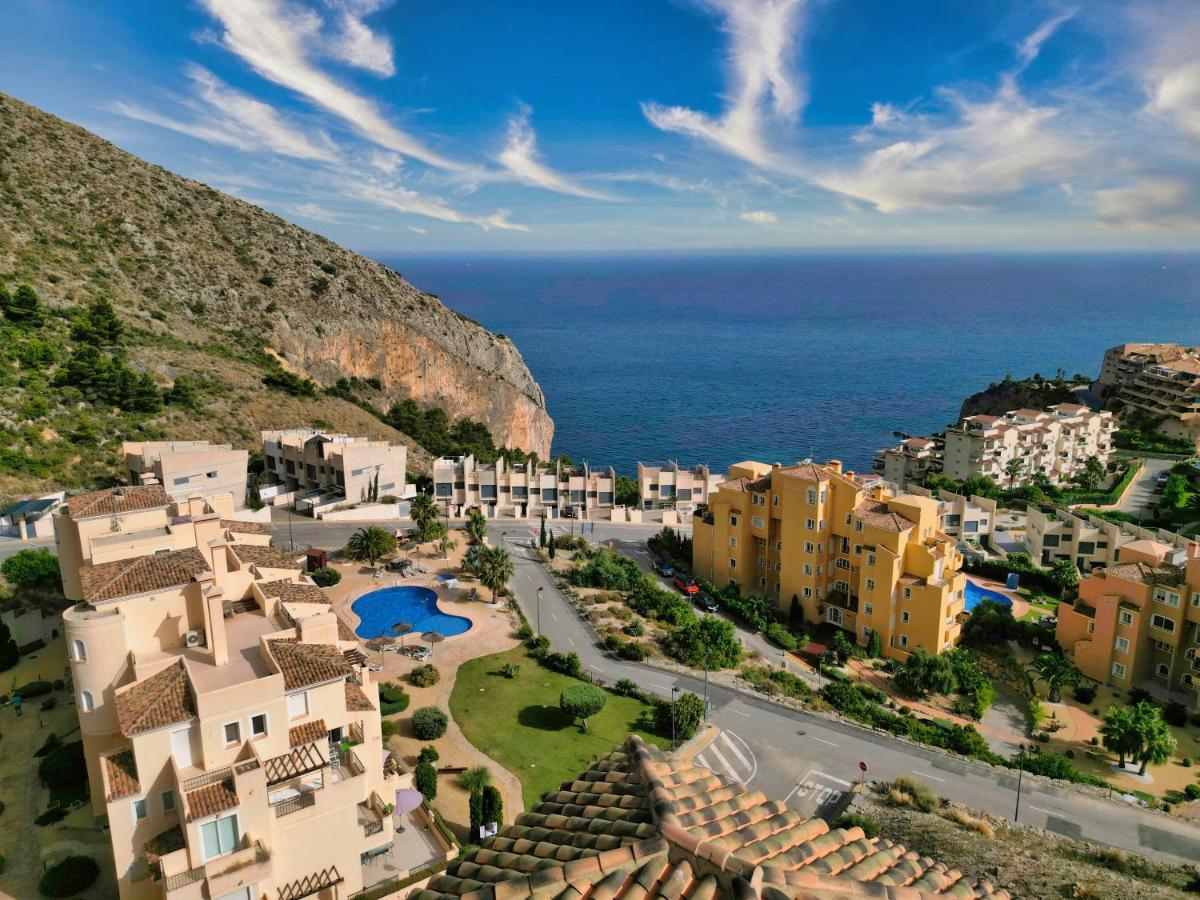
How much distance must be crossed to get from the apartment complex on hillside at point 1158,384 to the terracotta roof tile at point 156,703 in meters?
108

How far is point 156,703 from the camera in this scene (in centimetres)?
2109

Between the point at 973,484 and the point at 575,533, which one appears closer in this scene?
the point at 575,533

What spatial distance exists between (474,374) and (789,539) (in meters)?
70.5

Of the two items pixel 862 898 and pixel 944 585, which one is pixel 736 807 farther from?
pixel 944 585

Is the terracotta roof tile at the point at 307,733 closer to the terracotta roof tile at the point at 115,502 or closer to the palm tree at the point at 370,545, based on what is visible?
the terracotta roof tile at the point at 115,502

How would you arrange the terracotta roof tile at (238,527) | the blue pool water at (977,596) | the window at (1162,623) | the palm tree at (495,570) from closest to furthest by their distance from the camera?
the terracotta roof tile at (238,527), the window at (1162,623), the palm tree at (495,570), the blue pool water at (977,596)

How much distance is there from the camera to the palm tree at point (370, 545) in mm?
52250

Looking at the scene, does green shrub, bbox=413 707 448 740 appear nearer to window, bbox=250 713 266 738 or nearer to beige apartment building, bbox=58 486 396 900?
beige apartment building, bbox=58 486 396 900

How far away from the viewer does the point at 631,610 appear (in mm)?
48219

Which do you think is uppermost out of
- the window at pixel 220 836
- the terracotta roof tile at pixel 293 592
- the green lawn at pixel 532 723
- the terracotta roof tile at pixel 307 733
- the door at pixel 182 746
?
the terracotta roof tile at pixel 293 592

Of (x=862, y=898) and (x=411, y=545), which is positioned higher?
(x=862, y=898)

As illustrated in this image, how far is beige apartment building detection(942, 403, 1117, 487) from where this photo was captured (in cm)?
8125

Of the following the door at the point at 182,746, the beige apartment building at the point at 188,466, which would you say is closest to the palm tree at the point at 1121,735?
the door at the point at 182,746

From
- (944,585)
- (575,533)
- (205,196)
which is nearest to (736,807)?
(944,585)
